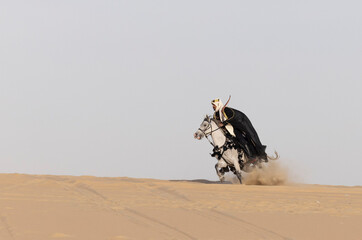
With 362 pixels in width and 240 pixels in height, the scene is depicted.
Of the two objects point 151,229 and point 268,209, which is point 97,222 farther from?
point 268,209

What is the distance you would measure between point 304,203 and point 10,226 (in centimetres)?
627

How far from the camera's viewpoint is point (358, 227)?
32.2 feet

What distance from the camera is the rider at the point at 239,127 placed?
19.0 metres

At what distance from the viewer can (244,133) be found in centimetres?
1919

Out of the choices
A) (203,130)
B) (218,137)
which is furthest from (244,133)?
(203,130)

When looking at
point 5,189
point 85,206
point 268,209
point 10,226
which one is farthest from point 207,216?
point 5,189

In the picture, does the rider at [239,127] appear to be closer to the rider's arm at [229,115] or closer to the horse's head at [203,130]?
the rider's arm at [229,115]

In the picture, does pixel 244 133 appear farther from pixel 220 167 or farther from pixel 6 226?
pixel 6 226

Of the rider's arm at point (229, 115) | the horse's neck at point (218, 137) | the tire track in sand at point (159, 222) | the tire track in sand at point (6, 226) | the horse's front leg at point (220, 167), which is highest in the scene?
the rider's arm at point (229, 115)

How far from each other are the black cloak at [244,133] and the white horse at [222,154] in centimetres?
27

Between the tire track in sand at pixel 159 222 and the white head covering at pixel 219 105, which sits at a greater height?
the white head covering at pixel 219 105

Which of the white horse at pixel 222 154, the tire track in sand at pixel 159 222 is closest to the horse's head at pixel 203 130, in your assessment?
the white horse at pixel 222 154

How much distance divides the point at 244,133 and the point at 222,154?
110cm

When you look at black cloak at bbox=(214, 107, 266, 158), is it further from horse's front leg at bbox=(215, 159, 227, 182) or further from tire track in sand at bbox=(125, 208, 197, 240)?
tire track in sand at bbox=(125, 208, 197, 240)
